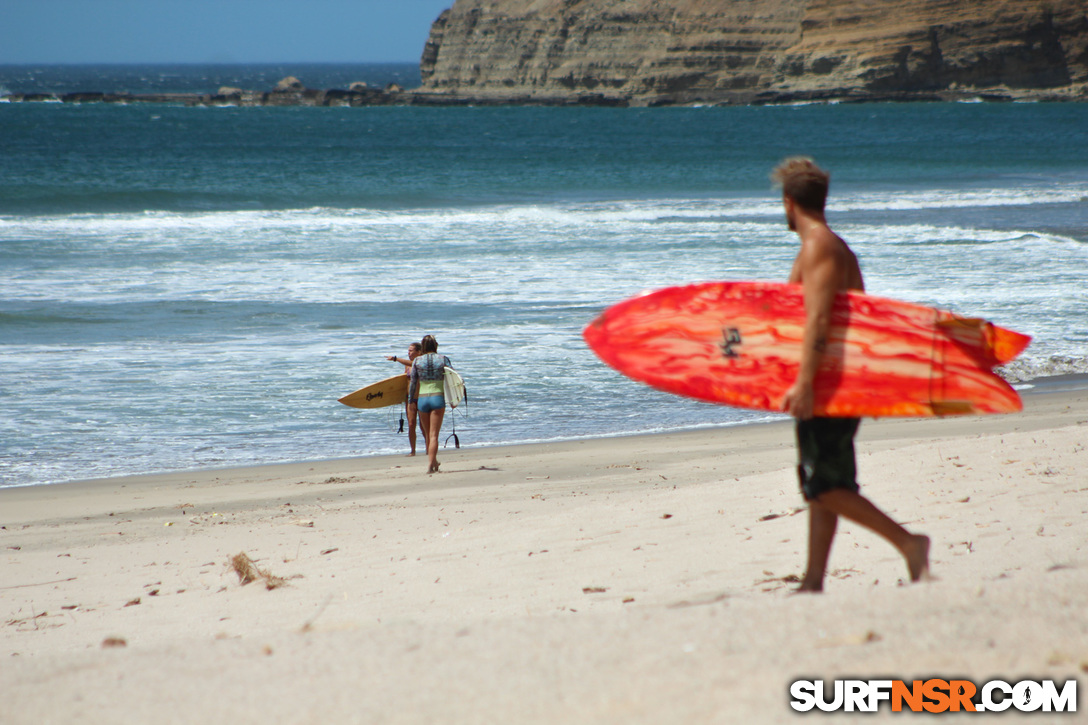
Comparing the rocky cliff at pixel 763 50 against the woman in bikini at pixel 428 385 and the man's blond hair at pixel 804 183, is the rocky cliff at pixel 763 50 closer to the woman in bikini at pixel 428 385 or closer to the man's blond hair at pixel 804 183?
the woman in bikini at pixel 428 385

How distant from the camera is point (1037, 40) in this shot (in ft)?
289

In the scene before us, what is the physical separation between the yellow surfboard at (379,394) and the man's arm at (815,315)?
6.47 metres

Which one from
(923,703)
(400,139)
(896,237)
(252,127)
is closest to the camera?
(923,703)

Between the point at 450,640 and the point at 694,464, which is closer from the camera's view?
the point at 450,640

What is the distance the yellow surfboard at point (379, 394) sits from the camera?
365 inches

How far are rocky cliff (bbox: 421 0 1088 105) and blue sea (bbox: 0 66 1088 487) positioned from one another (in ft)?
150

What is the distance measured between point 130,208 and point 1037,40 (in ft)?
281

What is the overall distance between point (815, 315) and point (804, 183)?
466 mm

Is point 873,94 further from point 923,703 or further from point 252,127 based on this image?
point 923,703

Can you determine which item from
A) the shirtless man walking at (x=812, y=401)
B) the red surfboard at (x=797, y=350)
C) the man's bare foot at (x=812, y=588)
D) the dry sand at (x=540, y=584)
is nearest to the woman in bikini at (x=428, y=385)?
the dry sand at (x=540, y=584)

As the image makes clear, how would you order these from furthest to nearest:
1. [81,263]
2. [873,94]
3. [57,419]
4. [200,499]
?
[873,94] < [81,263] < [57,419] < [200,499]

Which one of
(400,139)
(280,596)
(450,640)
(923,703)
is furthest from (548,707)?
(400,139)

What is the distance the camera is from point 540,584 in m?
4.38

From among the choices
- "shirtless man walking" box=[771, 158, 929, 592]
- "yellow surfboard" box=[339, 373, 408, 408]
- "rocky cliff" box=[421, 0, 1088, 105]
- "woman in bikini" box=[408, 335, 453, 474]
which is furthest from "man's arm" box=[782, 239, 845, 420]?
"rocky cliff" box=[421, 0, 1088, 105]
